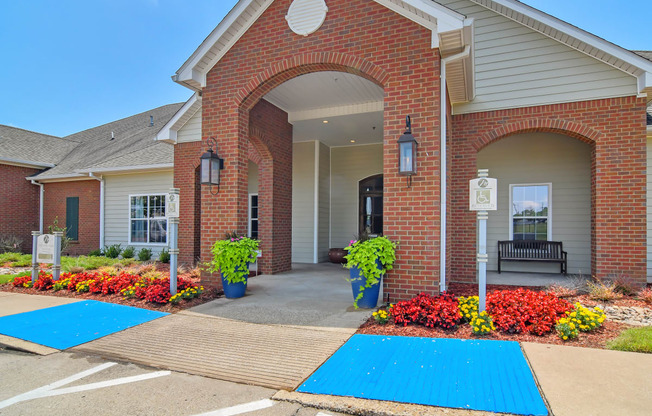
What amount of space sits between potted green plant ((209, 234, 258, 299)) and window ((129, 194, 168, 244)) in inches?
282

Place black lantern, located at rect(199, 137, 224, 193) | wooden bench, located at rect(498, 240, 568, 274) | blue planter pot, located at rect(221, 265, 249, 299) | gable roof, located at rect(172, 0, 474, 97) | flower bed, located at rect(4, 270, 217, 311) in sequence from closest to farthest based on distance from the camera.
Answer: gable roof, located at rect(172, 0, 474, 97), flower bed, located at rect(4, 270, 217, 311), blue planter pot, located at rect(221, 265, 249, 299), black lantern, located at rect(199, 137, 224, 193), wooden bench, located at rect(498, 240, 568, 274)

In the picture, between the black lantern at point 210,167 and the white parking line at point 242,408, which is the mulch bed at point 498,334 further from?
the black lantern at point 210,167

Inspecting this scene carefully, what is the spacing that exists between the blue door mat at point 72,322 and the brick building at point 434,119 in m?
1.67

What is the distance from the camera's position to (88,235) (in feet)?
46.1

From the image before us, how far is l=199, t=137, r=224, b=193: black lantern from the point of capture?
653 cm

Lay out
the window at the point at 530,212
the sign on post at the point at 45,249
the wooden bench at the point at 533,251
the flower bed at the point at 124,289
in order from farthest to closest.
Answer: the window at the point at 530,212 < the wooden bench at the point at 533,251 < the sign on post at the point at 45,249 < the flower bed at the point at 124,289

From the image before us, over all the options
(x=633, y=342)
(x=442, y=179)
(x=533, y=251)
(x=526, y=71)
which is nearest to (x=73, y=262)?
(x=442, y=179)

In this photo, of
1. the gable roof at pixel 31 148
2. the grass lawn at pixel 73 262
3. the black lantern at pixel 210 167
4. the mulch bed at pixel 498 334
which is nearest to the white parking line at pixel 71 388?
the mulch bed at pixel 498 334

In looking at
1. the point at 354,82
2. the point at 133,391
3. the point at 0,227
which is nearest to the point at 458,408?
the point at 133,391

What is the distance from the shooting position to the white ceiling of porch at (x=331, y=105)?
299 inches

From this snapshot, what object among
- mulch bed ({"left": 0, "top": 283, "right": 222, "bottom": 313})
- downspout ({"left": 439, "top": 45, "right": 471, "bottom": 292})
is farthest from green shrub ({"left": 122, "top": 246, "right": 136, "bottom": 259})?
downspout ({"left": 439, "top": 45, "right": 471, "bottom": 292})

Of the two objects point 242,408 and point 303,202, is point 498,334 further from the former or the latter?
point 303,202

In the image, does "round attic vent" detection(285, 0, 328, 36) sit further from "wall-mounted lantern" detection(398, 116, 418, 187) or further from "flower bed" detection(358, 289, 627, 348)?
"flower bed" detection(358, 289, 627, 348)

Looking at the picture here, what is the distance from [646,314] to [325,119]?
7.15 m
